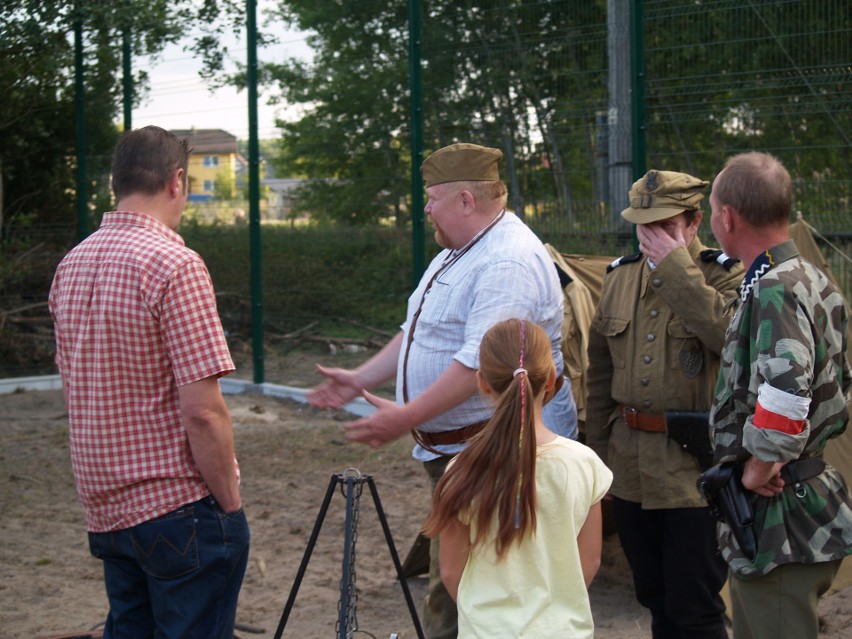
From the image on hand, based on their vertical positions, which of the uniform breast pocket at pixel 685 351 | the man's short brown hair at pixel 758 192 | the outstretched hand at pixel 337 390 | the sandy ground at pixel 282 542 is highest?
the man's short brown hair at pixel 758 192

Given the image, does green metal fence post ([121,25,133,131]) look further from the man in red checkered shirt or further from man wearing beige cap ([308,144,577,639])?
the man in red checkered shirt

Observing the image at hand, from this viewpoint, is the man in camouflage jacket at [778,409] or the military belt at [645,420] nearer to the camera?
the man in camouflage jacket at [778,409]

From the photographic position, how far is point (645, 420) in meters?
3.48

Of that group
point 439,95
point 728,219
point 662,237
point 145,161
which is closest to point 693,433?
point 662,237

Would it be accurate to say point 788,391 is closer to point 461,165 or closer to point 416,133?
point 461,165

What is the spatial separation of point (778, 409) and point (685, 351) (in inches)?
36.4

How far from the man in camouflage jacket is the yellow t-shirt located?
452 millimetres

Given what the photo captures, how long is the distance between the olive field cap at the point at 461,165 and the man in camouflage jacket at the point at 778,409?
92 cm

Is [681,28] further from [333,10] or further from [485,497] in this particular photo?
[485,497]

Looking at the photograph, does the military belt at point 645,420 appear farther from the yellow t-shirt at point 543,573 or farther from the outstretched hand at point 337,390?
the yellow t-shirt at point 543,573

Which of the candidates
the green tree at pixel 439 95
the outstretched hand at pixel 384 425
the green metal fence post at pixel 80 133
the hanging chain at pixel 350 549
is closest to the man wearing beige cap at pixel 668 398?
the outstretched hand at pixel 384 425

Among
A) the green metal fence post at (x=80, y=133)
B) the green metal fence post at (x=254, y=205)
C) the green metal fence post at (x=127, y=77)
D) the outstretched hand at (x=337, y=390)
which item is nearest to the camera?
the outstretched hand at (x=337, y=390)

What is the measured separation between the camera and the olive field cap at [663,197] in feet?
11.2

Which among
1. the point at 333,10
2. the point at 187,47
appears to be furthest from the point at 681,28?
the point at 187,47
